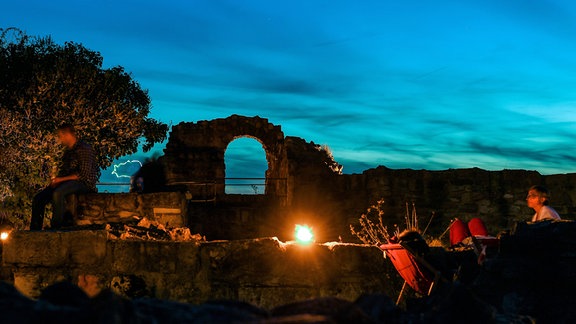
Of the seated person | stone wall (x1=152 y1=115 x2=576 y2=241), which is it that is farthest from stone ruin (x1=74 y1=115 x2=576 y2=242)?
the seated person

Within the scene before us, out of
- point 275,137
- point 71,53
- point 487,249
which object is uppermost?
point 71,53

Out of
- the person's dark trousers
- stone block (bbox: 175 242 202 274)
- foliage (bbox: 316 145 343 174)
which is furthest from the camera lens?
foliage (bbox: 316 145 343 174)

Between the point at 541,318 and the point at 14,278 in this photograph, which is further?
the point at 14,278

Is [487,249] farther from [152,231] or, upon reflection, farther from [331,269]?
[152,231]

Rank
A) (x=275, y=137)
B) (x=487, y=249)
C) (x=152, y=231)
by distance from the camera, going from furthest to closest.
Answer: (x=275, y=137), (x=152, y=231), (x=487, y=249)

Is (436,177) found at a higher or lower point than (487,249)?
higher

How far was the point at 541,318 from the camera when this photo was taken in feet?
10.2

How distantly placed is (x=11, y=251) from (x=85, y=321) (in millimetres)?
3565

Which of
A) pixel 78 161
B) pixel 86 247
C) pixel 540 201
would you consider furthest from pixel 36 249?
pixel 540 201

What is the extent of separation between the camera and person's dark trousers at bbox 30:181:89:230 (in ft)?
20.8

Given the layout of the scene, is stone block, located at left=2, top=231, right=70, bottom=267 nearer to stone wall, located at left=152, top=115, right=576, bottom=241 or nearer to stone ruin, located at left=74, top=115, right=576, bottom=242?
stone ruin, located at left=74, top=115, right=576, bottom=242

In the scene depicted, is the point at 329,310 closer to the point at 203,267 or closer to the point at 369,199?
the point at 203,267

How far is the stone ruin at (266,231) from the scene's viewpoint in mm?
4754

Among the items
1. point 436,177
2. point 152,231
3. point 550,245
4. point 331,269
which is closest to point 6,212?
point 152,231
